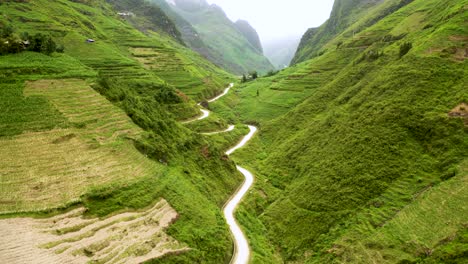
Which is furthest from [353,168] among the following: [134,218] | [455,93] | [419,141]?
[134,218]

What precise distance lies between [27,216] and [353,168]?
121ft

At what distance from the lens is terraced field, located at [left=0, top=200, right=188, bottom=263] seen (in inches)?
878

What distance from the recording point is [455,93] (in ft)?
141

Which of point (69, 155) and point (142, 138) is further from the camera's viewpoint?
point (142, 138)

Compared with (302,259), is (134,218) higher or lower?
higher

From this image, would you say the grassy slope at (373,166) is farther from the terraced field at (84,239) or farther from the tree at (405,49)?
the terraced field at (84,239)

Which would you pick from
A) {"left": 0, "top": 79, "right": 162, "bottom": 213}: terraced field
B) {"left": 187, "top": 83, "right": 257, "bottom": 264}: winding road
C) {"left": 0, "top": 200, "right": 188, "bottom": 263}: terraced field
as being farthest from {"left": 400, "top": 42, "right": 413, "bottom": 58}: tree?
{"left": 0, "top": 200, "right": 188, "bottom": 263}: terraced field

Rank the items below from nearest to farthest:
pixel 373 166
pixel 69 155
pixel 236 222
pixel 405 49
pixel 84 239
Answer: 1. pixel 84 239
2. pixel 69 155
3. pixel 373 166
4. pixel 236 222
5. pixel 405 49

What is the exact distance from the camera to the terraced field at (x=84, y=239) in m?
22.3

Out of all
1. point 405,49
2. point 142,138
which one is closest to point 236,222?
point 142,138

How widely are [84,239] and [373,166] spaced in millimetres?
34120

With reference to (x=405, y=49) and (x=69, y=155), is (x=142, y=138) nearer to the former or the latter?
(x=69, y=155)

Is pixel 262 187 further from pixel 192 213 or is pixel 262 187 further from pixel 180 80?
pixel 180 80

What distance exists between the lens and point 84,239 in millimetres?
24688
